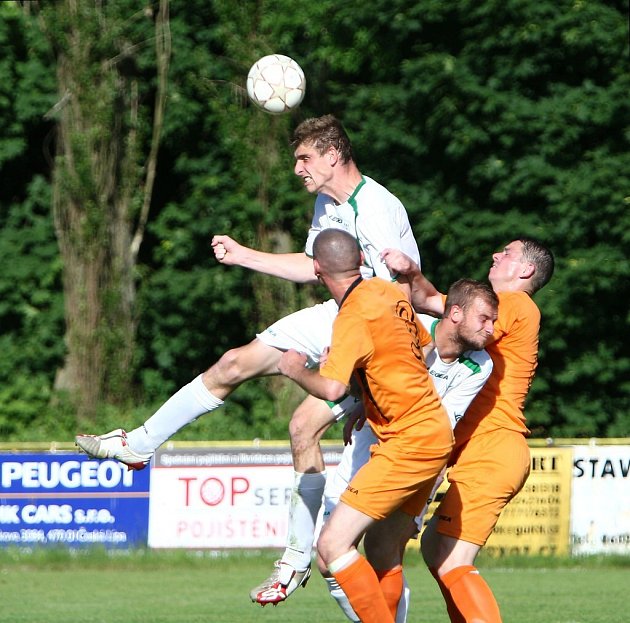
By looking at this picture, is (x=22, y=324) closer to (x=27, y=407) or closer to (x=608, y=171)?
(x=27, y=407)

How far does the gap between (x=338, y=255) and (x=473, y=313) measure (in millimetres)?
863

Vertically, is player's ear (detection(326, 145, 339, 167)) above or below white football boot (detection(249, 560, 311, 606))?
above

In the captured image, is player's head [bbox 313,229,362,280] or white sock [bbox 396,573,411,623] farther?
white sock [bbox 396,573,411,623]

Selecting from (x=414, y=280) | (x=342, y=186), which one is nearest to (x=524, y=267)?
(x=414, y=280)

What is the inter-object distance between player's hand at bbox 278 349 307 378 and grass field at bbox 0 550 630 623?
496 centimetres

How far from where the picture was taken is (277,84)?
26.7 ft

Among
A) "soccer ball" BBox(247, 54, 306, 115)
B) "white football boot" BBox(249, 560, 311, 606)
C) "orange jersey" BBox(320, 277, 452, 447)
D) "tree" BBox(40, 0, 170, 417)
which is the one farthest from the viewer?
"tree" BBox(40, 0, 170, 417)

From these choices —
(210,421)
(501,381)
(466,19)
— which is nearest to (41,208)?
(210,421)

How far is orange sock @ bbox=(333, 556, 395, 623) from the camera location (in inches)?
264

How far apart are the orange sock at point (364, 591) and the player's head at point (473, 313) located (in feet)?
4.20

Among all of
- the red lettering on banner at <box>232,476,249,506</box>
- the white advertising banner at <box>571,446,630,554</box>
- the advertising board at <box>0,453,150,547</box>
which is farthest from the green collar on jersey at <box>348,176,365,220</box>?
the white advertising banner at <box>571,446,630,554</box>

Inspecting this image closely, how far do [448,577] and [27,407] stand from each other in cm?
1589

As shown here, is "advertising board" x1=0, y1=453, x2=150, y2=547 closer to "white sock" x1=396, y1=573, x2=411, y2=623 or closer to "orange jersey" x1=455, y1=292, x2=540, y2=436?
"white sock" x1=396, y1=573, x2=411, y2=623

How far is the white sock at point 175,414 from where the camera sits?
762 centimetres
